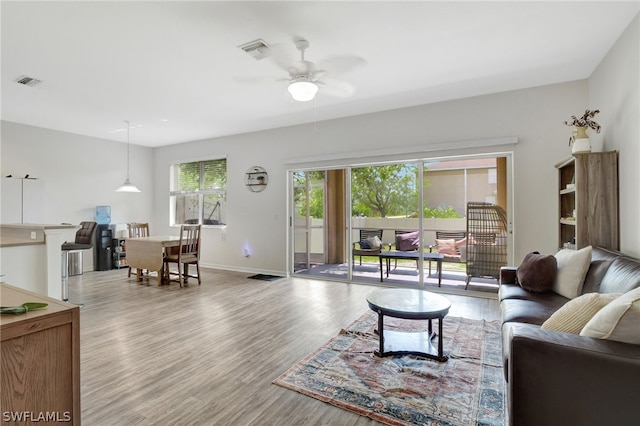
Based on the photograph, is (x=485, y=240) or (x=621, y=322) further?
A: (x=485, y=240)

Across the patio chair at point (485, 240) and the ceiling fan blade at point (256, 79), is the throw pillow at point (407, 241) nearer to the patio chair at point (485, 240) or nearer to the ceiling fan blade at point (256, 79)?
the patio chair at point (485, 240)

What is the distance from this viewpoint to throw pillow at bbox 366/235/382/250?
539 cm

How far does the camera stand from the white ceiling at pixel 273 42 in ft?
7.98

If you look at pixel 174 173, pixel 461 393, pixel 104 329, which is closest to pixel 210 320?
pixel 104 329

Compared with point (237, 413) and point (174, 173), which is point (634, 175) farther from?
point (174, 173)

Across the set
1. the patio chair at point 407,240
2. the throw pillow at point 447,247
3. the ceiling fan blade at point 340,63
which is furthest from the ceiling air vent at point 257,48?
the throw pillow at point 447,247

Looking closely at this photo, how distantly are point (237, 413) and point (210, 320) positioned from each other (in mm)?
1688

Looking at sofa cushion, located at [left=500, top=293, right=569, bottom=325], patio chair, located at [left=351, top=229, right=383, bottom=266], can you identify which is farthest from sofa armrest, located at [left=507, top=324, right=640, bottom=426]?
patio chair, located at [left=351, top=229, right=383, bottom=266]

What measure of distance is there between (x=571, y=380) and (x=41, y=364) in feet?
6.58

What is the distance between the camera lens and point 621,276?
2.01 m

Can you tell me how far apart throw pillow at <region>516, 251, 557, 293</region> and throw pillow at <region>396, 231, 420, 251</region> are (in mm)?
2051

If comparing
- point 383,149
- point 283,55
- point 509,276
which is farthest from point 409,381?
point 383,149

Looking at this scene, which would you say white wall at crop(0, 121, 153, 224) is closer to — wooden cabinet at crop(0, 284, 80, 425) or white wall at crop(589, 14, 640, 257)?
wooden cabinet at crop(0, 284, 80, 425)

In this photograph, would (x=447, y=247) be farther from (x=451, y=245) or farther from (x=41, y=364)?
(x=41, y=364)
